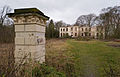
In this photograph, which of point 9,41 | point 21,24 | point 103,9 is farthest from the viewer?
point 103,9

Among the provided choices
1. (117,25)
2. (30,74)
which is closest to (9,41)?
(30,74)

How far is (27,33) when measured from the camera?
9.63ft

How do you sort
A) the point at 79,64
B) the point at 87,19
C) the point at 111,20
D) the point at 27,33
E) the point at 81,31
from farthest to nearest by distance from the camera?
1. the point at 81,31
2. the point at 87,19
3. the point at 111,20
4. the point at 79,64
5. the point at 27,33

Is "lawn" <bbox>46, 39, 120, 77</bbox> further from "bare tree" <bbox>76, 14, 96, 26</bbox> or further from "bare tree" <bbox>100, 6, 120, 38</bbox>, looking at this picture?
"bare tree" <bbox>76, 14, 96, 26</bbox>

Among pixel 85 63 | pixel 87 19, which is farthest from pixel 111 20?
pixel 85 63

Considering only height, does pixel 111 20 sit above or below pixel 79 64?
above

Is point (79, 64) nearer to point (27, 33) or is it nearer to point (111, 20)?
point (27, 33)

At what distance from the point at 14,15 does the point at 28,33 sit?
2.11ft

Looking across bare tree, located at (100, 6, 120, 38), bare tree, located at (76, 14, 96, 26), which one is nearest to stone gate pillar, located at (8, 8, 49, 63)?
bare tree, located at (100, 6, 120, 38)

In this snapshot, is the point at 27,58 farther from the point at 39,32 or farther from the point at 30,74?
the point at 39,32

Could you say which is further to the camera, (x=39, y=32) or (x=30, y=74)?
(x=39, y=32)

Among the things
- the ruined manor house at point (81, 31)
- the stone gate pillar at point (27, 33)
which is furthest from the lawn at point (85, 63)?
the ruined manor house at point (81, 31)

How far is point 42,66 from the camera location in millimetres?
3186

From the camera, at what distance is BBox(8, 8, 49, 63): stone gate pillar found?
2881 mm
